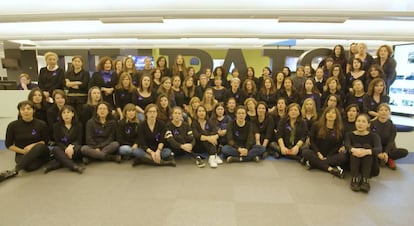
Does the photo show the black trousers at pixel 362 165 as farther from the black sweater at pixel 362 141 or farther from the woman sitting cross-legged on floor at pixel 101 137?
the woman sitting cross-legged on floor at pixel 101 137

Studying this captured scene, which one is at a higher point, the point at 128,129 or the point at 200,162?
the point at 128,129

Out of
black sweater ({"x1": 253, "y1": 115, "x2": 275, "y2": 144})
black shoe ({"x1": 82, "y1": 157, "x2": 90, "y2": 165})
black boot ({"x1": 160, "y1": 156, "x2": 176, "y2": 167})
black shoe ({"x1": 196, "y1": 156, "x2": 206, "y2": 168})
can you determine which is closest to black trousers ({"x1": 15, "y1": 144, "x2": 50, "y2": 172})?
black shoe ({"x1": 82, "y1": 157, "x2": 90, "y2": 165})

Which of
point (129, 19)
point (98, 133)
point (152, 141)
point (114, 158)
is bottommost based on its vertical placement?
point (114, 158)

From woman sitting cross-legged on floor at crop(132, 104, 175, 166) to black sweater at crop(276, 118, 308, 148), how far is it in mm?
1793

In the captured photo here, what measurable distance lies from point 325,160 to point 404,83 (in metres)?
3.99

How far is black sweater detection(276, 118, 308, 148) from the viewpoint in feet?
13.6

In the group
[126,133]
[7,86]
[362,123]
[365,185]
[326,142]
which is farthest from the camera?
[7,86]

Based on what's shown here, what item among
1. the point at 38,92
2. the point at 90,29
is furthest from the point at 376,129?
the point at 90,29

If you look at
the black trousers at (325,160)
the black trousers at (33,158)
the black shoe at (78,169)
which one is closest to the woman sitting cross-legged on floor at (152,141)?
the black shoe at (78,169)

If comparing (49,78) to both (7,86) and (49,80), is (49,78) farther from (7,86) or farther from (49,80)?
(7,86)

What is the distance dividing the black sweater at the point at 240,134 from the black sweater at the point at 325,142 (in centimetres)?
91

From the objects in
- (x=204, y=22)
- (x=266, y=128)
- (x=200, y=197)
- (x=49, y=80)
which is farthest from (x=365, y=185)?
(x=204, y=22)

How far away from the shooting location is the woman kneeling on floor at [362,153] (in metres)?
3.16

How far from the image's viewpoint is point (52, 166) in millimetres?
3562
